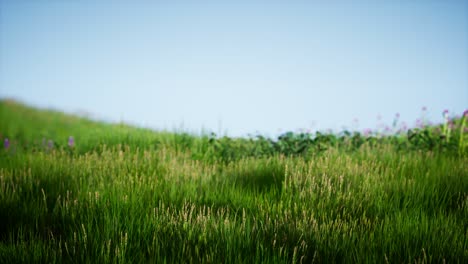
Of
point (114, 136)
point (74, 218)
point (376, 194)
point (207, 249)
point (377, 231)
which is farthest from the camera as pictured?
point (114, 136)

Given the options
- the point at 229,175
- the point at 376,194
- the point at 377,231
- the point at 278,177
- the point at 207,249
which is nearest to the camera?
the point at 207,249

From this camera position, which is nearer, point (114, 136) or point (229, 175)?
point (229, 175)

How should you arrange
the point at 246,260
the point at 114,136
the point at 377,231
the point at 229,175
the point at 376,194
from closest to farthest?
the point at 246,260, the point at 377,231, the point at 376,194, the point at 229,175, the point at 114,136

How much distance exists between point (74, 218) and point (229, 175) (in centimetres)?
229

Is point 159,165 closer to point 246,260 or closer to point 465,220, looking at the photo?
point 246,260

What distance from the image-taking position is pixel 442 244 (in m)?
3.31

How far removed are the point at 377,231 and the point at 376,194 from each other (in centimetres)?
113

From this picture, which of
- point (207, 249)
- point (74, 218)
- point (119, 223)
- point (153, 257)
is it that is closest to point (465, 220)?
point (207, 249)

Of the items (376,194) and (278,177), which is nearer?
(376,194)

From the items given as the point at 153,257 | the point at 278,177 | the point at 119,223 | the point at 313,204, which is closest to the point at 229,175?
the point at 278,177

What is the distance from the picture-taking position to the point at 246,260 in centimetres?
294

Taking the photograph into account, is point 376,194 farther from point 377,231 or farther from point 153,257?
point 153,257

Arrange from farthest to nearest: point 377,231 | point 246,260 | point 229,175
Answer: point 229,175 → point 377,231 → point 246,260

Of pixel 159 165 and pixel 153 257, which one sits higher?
pixel 159 165
